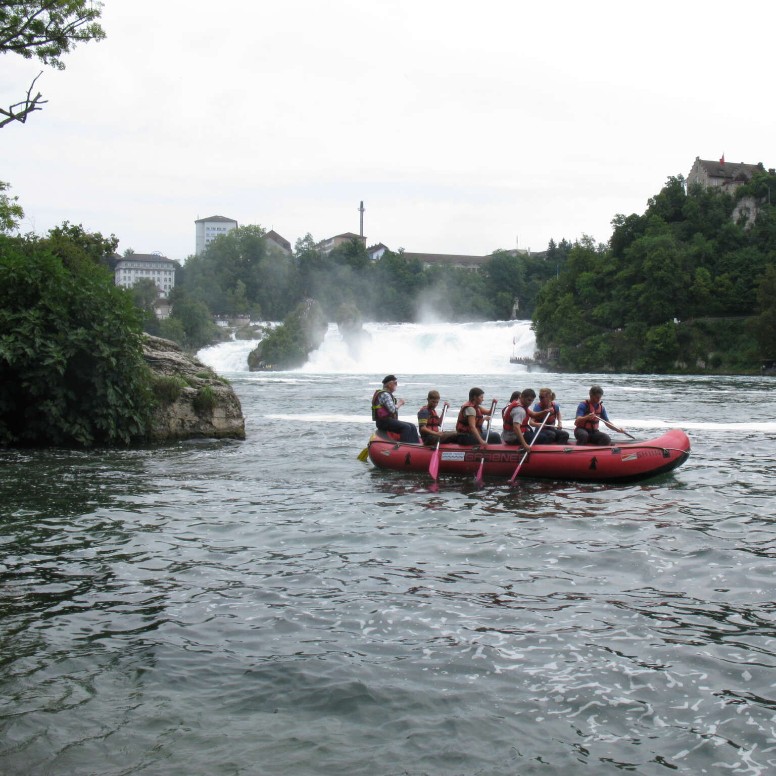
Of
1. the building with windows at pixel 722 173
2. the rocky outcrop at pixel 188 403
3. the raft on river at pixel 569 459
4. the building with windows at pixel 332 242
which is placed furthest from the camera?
the building with windows at pixel 332 242

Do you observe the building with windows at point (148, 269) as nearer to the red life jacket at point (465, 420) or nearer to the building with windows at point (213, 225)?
the building with windows at point (213, 225)

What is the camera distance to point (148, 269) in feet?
566

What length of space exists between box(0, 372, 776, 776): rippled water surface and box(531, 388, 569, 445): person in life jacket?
2.14m

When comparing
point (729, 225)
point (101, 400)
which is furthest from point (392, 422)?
point (729, 225)

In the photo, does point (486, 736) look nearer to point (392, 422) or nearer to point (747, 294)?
point (392, 422)

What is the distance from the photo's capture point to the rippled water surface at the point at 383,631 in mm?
4793

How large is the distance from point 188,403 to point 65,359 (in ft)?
11.1

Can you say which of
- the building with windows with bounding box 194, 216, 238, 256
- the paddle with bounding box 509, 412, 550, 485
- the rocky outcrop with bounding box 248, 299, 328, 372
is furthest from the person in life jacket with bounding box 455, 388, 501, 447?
the building with windows with bounding box 194, 216, 238, 256

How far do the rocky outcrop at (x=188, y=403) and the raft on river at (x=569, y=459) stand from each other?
20.0 ft

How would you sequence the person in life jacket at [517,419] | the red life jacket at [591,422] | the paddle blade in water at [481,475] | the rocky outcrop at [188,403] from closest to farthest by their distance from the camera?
the paddle blade in water at [481,475]
the person in life jacket at [517,419]
the red life jacket at [591,422]
the rocky outcrop at [188,403]

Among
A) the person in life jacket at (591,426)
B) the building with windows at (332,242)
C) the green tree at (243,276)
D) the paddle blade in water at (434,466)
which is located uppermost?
the building with windows at (332,242)

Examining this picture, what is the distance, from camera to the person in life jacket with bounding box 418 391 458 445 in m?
14.6

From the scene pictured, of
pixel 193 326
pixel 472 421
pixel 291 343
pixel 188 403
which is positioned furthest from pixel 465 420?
pixel 193 326

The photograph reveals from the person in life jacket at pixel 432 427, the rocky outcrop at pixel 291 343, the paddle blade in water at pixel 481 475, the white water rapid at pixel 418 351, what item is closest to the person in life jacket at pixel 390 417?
the person in life jacket at pixel 432 427
